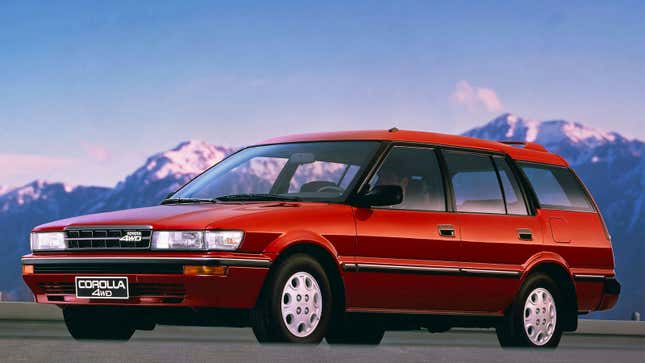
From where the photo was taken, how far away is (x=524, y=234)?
460 inches

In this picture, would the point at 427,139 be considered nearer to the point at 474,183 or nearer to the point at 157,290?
the point at 474,183

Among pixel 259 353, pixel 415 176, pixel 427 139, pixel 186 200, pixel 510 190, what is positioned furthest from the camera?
pixel 510 190

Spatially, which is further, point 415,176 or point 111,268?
point 415,176

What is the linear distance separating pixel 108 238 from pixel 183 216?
592mm

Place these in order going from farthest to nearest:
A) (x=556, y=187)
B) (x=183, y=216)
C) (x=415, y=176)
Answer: (x=556, y=187)
(x=415, y=176)
(x=183, y=216)

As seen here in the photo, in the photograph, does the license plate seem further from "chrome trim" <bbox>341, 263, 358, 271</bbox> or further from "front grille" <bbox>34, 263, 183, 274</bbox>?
"chrome trim" <bbox>341, 263, 358, 271</bbox>

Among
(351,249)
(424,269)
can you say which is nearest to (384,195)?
(351,249)

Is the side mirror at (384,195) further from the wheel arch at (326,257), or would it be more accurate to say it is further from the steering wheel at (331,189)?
the wheel arch at (326,257)

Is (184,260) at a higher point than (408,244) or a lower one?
higher

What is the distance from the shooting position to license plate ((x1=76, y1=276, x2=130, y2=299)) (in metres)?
9.34

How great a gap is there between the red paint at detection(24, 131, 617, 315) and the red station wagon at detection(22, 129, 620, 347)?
0.01 metres

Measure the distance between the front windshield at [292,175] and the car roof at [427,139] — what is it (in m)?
0.10

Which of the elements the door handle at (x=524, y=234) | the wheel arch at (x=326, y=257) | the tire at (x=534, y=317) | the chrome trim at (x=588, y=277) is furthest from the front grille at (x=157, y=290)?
the chrome trim at (x=588, y=277)

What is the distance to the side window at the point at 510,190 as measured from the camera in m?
11.9
